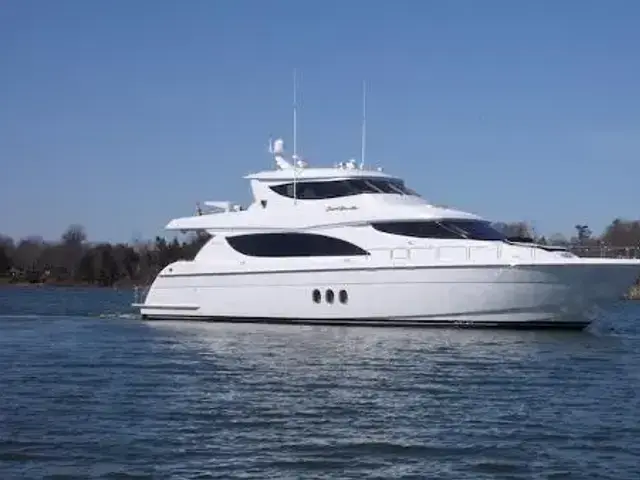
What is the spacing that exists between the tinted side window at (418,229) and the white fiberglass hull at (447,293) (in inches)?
48.1

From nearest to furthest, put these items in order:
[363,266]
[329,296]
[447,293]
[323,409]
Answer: [323,409] < [447,293] < [363,266] < [329,296]

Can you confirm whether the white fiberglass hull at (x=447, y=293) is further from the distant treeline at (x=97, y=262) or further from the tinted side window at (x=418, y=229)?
the distant treeline at (x=97, y=262)

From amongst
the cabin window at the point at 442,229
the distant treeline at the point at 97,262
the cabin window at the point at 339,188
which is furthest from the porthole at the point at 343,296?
the distant treeline at the point at 97,262

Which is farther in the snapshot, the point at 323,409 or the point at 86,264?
the point at 86,264

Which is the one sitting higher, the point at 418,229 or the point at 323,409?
the point at 418,229

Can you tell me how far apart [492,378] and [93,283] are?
87.2m

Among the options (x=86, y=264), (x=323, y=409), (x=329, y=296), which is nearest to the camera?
(x=323, y=409)

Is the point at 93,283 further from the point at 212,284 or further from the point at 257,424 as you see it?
the point at 257,424

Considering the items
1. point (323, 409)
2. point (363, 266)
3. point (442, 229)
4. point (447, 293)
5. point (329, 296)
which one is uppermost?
point (442, 229)

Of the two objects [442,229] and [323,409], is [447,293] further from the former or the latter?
[323,409]

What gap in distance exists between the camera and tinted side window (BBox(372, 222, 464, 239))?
89.9 ft

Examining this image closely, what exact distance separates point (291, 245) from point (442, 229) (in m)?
4.45

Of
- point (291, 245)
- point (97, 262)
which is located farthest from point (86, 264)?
point (291, 245)

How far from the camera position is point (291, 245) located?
2919 cm
